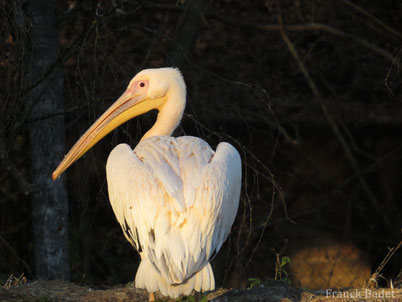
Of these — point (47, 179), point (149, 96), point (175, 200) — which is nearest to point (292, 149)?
point (47, 179)

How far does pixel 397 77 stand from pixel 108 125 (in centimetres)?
353

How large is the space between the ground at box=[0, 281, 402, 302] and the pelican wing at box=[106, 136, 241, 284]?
0.49 metres

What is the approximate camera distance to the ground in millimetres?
4281

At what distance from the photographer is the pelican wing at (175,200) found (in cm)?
382

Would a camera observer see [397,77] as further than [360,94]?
No

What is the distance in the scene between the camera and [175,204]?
3854 millimetres

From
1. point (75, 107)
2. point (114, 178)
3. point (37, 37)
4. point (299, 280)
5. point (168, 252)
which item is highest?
point (37, 37)

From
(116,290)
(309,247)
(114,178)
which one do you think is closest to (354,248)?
(309,247)

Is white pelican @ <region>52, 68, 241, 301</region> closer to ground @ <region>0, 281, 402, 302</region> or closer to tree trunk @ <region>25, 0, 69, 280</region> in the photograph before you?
ground @ <region>0, 281, 402, 302</region>

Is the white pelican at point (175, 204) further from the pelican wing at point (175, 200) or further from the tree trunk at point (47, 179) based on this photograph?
the tree trunk at point (47, 179)

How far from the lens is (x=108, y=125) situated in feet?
16.0

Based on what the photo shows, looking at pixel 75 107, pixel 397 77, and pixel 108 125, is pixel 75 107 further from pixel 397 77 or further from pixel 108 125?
pixel 397 77

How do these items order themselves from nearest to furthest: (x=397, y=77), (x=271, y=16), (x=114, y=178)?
(x=114, y=178) → (x=397, y=77) → (x=271, y=16)

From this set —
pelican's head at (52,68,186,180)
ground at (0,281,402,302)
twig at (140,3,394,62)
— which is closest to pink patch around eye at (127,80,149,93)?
pelican's head at (52,68,186,180)
